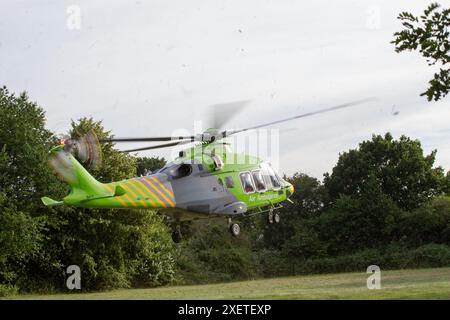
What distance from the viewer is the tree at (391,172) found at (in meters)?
65.0

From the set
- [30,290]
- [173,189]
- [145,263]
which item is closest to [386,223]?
[145,263]

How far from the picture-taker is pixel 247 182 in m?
28.9

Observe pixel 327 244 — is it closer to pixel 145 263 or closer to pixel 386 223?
pixel 386 223

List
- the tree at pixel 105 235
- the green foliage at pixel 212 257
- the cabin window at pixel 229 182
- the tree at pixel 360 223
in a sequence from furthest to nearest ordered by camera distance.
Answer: the tree at pixel 360 223
the green foliage at pixel 212 257
the tree at pixel 105 235
the cabin window at pixel 229 182

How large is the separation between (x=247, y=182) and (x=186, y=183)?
3272 mm

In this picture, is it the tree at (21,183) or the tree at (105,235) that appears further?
the tree at (105,235)

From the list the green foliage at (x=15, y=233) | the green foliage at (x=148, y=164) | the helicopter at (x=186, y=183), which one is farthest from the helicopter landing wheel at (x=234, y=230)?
the green foliage at (x=148, y=164)

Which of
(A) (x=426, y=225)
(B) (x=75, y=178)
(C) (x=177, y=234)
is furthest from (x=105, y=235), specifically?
(A) (x=426, y=225)

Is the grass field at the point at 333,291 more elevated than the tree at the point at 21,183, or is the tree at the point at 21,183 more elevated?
the tree at the point at 21,183

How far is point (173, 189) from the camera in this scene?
26.2 metres

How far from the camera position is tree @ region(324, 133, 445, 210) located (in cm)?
6500

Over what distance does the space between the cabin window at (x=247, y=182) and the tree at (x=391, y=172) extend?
37.7 metres

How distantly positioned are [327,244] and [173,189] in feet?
119

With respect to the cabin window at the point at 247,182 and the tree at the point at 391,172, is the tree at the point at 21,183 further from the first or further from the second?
the tree at the point at 391,172
